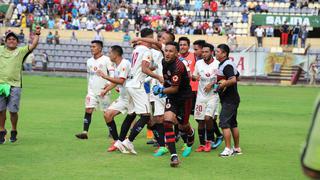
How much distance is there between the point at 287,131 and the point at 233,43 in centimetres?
2817

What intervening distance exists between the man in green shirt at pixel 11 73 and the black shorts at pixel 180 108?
121 inches

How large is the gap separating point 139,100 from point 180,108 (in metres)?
0.92

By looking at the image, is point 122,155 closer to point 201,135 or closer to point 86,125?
point 201,135

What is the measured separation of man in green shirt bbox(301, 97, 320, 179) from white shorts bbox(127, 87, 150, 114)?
8.77 meters

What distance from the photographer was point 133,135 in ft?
40.6

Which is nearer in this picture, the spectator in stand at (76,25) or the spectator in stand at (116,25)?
the spectator in stand at (116,25)

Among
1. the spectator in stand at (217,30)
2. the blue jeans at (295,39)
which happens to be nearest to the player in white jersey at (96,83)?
the blue jeans at (295,39)

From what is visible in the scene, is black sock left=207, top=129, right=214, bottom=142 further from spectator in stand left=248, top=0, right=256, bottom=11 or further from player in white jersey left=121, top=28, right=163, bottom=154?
spectator in stand left=248, top=0, right=256, bottom=11

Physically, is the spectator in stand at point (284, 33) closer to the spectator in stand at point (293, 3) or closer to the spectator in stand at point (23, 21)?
the spectator in stand at point (293, 3)

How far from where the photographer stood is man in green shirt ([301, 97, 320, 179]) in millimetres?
3568

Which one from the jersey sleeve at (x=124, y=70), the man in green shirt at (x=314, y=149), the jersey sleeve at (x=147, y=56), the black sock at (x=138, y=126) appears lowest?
the black sock at (x=138, y=126)

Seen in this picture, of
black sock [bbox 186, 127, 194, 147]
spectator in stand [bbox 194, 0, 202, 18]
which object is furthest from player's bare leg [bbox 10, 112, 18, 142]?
spectator in stand [bbox 194, 0, 202, 18]

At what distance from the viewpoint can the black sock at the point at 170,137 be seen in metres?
11.1

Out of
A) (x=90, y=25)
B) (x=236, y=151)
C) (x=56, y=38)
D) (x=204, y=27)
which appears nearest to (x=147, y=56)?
(x=236, y=151)
